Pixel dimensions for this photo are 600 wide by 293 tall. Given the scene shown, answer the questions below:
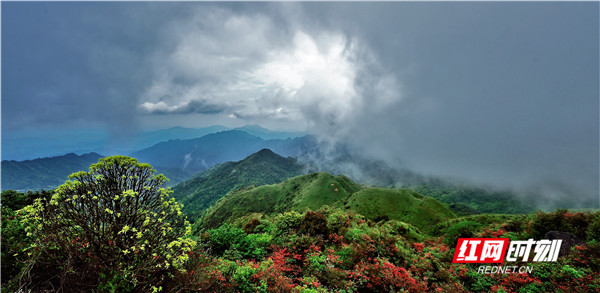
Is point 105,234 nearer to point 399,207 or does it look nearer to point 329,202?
point 399,207

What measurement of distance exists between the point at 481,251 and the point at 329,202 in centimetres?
11033

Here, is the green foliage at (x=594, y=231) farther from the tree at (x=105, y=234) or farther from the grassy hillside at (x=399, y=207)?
the grassy hillside at (x=399, y=207)

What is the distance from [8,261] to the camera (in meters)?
9.95

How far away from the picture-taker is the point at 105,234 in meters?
9.02

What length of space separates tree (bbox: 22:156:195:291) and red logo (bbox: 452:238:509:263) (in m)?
17.7

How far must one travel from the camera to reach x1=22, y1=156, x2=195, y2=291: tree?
8820mm

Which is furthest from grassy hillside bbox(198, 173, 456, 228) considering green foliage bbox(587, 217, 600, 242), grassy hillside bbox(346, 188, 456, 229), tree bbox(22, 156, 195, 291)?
tree bbox(22, 156, 195, 291)

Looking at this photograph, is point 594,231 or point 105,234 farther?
point 594,231

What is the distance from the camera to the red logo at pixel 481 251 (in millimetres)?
16297

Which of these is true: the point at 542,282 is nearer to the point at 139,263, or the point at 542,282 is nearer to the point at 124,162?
the point at 139,263

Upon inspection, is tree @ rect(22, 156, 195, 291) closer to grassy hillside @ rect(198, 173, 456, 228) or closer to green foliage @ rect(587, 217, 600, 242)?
green foliage @ rect(587, 217, 600, 242)

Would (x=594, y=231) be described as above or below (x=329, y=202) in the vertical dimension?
below

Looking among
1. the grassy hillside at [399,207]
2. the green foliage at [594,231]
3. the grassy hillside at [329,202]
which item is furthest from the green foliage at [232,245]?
the grassy hillside at [399,207]

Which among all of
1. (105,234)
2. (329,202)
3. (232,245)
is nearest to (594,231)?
(232,245)
